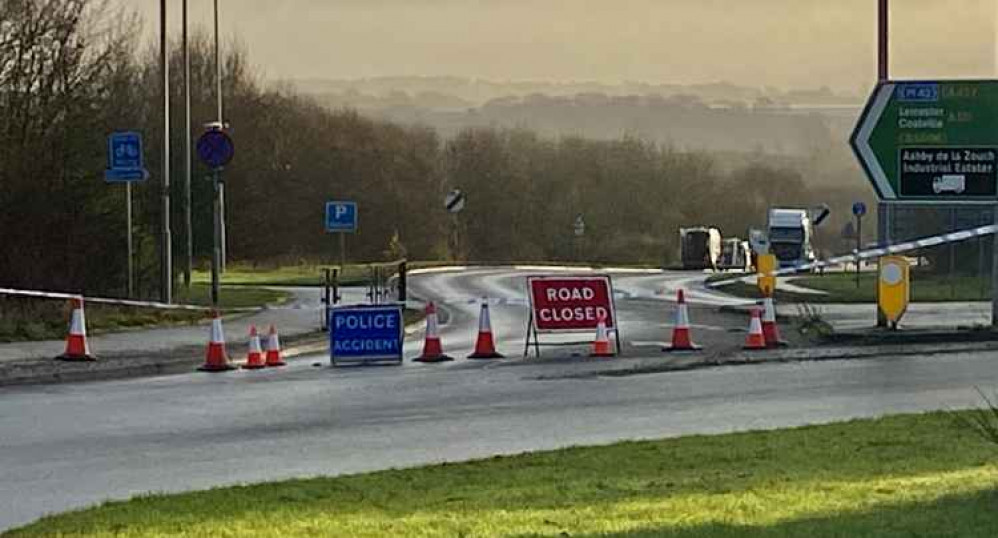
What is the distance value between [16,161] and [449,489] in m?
21.4

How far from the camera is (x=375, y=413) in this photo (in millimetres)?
15430

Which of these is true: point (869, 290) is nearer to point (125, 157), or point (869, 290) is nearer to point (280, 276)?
point (125, 157)

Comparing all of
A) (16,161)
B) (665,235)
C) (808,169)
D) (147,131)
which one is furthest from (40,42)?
(665,235)

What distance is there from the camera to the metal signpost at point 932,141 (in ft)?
80.4

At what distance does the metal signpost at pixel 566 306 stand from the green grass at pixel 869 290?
1455cm

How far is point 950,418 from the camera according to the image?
1367cm

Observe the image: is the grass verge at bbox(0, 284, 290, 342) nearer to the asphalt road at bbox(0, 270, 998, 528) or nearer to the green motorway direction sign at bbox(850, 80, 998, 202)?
the asphalt road at bbox(0, 270, 998, 528)

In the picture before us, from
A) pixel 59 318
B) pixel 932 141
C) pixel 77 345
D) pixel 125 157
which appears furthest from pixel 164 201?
pixel 932 141

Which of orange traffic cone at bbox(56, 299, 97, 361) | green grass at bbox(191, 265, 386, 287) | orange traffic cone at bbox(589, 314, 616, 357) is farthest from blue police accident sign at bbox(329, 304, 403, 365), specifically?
green grass at bbox(191, 265, 386, 287)

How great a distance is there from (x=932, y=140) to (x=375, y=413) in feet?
40.5

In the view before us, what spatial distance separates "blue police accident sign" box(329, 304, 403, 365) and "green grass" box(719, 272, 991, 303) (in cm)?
1702

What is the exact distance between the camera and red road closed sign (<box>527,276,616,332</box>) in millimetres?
22391

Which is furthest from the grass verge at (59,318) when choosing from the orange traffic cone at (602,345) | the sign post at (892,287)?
the sign post at (892,287)

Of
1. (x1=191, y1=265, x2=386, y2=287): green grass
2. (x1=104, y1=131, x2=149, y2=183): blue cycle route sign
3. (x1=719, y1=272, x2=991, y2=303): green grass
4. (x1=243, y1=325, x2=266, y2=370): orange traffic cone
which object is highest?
(x1=104, y1=131, x2=149, y2=183): blue cycle route sign
